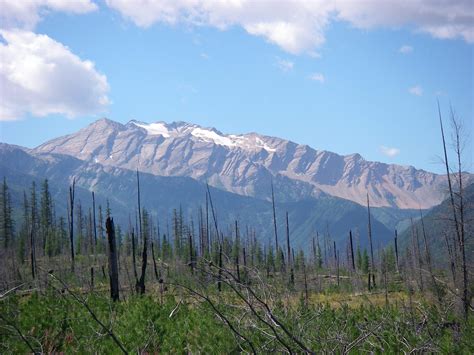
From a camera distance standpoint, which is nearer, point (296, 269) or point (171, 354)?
point (171, 354)

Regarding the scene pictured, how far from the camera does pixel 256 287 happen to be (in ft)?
16.1

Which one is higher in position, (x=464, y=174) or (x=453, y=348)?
(x=464, y=174)

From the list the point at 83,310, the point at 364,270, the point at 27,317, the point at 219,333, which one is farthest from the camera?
the point at 364,270

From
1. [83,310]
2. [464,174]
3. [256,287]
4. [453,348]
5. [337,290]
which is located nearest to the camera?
[256,287]

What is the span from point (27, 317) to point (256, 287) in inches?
342

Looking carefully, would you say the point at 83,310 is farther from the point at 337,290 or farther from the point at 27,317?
the point at 337,290

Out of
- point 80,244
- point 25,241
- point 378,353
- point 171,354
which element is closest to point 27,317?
point 171,354

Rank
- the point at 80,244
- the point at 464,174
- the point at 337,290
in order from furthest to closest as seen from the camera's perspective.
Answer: the point at 80,244 → the point at 337,290 → the point at 464,174

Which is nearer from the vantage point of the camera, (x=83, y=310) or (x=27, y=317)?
(x=27, y=317)

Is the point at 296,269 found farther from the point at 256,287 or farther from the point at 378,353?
the point at 256,287

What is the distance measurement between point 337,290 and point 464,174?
22122mm

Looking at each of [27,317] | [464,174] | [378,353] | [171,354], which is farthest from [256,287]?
[464,174]

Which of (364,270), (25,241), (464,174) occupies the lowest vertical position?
(364,270)

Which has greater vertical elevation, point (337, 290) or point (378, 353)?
point (378, 353)
